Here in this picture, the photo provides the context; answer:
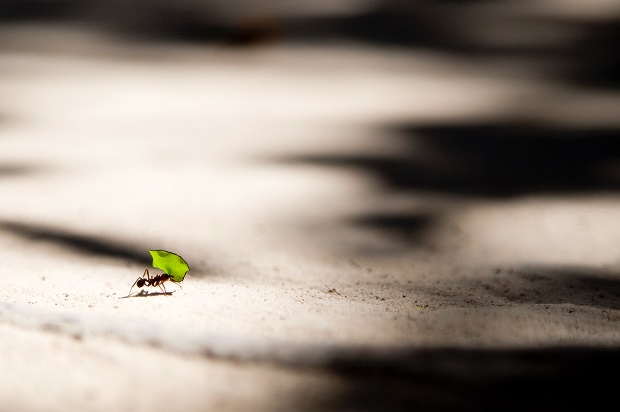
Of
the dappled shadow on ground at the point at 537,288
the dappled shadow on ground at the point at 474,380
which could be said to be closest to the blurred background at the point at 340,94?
the dappled shadow on ground at the point at 537,288

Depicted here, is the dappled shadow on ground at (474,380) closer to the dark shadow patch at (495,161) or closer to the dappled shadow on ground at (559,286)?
the dappled shadow on ground at (559,286)

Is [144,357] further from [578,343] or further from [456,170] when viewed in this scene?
[456,170]

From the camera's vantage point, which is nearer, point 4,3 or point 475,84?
point 475,84

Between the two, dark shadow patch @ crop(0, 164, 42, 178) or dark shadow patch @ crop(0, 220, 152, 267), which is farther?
dark shadow patch @ crop(0, 164, 42, 178)

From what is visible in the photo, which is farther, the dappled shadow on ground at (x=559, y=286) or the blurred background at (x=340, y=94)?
the blurred background at (x=340, y=94)

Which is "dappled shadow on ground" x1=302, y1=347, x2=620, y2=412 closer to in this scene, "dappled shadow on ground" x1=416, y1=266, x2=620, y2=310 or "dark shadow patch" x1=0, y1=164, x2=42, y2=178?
"dappled shadow on ground" x1=416, y1=266, x2=620, y2=310

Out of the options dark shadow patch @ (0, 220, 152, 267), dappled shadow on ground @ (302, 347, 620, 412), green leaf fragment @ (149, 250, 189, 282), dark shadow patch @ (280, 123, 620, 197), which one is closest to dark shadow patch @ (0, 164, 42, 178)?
dark shadow patch @ (0, 220, 152, 267)

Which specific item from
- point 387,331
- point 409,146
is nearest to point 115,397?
point 387,331
